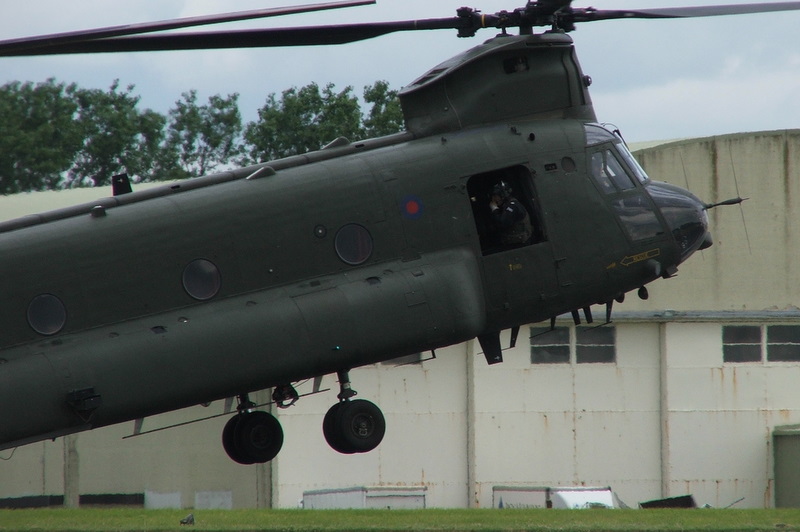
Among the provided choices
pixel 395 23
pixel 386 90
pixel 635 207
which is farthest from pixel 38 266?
pixel 386 90

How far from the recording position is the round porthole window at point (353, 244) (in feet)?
47.4

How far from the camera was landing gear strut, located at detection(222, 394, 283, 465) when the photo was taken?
15.5 metres

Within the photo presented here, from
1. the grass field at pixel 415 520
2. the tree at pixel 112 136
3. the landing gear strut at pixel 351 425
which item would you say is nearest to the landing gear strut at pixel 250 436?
the landing gear strut at pixel 351 425

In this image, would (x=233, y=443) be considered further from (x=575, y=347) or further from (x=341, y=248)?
(x=575, y=347)

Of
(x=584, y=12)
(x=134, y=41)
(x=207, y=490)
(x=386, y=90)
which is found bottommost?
(x=207, y=490)

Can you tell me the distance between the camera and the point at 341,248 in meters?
14.4

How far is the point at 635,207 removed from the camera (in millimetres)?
15664

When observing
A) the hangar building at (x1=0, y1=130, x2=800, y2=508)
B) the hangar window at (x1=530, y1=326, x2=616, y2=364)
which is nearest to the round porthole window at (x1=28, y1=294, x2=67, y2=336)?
the hangar building at (x1=0, y1=130, x2=800, y2=508)

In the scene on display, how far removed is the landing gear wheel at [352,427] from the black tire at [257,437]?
39.2 inches

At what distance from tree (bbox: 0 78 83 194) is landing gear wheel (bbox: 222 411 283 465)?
34671 millimetres

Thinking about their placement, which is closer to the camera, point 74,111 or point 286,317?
point 286,317

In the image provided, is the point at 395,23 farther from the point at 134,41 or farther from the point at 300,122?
the point at 300,122

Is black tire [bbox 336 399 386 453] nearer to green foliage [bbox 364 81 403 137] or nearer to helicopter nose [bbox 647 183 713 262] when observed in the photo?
helicopter nose [bbox 647 183 713 262]

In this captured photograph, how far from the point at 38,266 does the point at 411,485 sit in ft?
55.4
